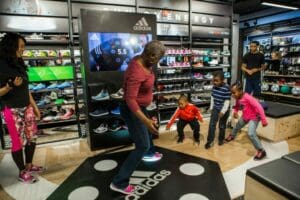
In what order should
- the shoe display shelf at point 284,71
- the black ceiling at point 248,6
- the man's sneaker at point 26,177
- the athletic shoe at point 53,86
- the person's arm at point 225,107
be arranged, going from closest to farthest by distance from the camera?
the man's sneaker at point 26,177, the person's arm at point 225,107, the athletic shoe at point 53,86, the shoe display shelf at point 284,71, the black ceiling at point 248,6

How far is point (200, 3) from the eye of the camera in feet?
17.1

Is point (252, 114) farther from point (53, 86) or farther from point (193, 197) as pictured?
point (53, 86)

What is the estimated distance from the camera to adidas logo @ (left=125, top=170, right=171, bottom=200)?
2.19m

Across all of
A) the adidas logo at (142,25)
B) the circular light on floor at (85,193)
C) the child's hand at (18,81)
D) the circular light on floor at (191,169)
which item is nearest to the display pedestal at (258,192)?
the circular light on floor at (191,169)

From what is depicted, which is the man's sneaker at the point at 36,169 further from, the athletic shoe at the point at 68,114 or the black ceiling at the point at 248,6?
the black ceiling at the point at 248,6

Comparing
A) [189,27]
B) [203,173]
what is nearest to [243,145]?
[203,173]

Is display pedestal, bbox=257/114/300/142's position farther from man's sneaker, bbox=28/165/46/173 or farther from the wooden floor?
man's sneaker, bbox=28/165/46/173

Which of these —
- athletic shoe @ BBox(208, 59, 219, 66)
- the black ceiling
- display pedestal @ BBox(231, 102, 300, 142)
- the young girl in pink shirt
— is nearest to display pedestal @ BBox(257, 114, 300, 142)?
display pedestal @ BBox(231, 102, 300, 142)

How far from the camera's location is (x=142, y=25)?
136 inches

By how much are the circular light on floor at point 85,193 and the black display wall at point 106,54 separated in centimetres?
114

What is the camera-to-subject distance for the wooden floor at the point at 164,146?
2.81 metres

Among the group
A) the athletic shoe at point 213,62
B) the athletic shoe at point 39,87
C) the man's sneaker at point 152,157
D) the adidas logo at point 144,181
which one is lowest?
the adidas logo at point 144,181

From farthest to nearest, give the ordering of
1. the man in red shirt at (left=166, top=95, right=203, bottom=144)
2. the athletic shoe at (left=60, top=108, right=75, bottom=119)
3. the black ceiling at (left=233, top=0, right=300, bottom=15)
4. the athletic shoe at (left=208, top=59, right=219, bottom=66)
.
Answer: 1. the black ceiling at (left=233, top=0, right=300, bottom=15)
2. the athletic shoe at (left=208, top=59, right=219, bottom=66)
3. the athletic shoe at (left=60, top=108, right=75, bottom=119)
4. the man in red shirt at (left=166, top=95, right=203, bottom=144)

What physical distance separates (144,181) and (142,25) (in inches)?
92.8
